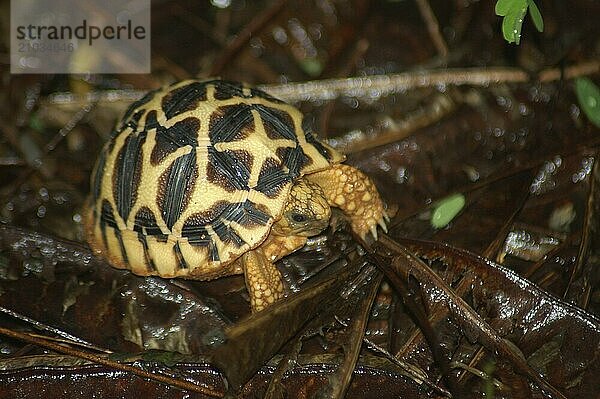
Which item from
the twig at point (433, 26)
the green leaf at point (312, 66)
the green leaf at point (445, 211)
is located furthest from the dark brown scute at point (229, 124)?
→ the twig at point (433, 26)

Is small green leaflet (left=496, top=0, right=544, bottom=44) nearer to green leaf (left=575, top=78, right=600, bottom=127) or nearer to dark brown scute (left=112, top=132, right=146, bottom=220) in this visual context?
green leaf (left=575, top=78, right=600, bottom=127)

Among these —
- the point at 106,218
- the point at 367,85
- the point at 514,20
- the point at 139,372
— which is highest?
the point at 514,20

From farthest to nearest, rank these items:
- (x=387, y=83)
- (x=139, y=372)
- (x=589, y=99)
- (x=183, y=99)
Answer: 1. (x=387, y=83)
2. (x=589, y=99)
3. (x=183, y=99)
4. (x=139, y=372)

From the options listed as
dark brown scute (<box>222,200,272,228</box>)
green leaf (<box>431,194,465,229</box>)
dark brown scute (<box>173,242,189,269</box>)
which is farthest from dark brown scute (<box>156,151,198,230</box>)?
green leaf (<box>431,194,465,229</box>)

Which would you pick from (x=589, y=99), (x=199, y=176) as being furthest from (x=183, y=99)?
(x=589, y=99)

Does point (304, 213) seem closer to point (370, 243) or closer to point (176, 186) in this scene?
point (370, 243)

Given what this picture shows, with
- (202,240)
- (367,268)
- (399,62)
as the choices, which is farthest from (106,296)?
(399,62)

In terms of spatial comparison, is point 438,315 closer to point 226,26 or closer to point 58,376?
point 58,376
